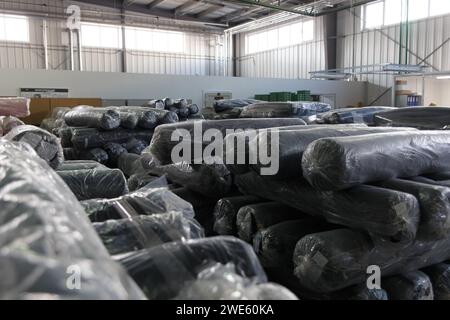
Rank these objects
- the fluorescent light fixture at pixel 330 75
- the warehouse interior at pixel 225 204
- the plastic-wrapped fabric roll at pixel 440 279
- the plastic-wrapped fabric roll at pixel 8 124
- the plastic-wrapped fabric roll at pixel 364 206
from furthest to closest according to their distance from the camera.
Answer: the fluorescent light fixture at pixel 330 75 < the plastic-wrapped fabric roll at pixel 8 124 < the plastic-wrapped fabric roll at pixel 440 279 < the plastic-wrapped fabric roll at pixel 364 206 < the warehouse interior at pixel 225 204

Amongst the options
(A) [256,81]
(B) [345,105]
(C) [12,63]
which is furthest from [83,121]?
(C) [12,63]

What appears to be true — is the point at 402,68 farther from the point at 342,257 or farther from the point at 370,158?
the point at 342,257

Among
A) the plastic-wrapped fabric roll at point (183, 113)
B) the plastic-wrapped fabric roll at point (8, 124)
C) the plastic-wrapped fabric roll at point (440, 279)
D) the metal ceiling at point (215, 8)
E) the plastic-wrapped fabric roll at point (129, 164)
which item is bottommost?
the plastic-wrapped fabric roll at point (440, 279)

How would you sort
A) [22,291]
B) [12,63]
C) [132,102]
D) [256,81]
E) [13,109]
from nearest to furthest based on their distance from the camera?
[22,291] < [13,109] < [132,102] < [256,81] < [12,63]

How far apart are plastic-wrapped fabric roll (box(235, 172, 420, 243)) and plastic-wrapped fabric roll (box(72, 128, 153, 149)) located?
9.41 ft

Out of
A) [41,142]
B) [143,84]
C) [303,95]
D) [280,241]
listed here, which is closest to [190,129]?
[41,142]

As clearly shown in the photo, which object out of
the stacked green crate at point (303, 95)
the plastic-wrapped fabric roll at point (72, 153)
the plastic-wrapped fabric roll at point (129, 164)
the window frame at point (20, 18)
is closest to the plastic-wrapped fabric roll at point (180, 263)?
the plastic-wrapped fabric roll at point (129, 164)

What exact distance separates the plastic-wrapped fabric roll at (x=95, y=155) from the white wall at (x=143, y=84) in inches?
144

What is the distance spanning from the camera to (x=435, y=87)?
28.5ft

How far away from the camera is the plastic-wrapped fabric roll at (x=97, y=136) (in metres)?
4.50

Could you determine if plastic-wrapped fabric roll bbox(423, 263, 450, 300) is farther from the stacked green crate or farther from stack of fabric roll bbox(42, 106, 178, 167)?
the stacked green crate

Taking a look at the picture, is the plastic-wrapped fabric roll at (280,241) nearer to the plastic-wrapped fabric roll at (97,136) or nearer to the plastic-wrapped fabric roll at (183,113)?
the plastic-wrapped fabric roll at (97,136)

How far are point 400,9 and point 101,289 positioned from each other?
11430mm

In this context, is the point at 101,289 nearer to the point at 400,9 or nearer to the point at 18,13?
the point at 400,9
